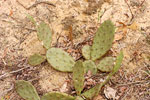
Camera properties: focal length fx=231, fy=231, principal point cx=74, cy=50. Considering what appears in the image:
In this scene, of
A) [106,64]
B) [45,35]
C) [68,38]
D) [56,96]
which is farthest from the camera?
[68,38]

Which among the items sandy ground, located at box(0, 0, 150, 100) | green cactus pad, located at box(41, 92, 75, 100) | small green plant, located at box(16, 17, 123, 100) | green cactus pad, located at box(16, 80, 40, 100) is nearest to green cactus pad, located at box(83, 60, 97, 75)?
small green plant, located at box(16, 17, 123, 100)

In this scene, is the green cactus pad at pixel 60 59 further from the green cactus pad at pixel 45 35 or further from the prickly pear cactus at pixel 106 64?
the prickly pear cactus at pixel 106 64

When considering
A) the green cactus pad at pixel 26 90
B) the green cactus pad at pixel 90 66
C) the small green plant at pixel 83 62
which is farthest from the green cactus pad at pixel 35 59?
the green cactus pad at pixel 90 66

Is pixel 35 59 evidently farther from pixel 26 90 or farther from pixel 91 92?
pixel 91 92

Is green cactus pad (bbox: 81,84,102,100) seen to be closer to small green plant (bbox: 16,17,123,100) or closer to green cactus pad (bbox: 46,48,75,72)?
small green plant (bbox: 16,17,123,100)

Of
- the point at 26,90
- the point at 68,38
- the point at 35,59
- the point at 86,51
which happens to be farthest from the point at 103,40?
the point at 26,90

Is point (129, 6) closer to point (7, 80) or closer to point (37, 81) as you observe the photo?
point (37, 81)
